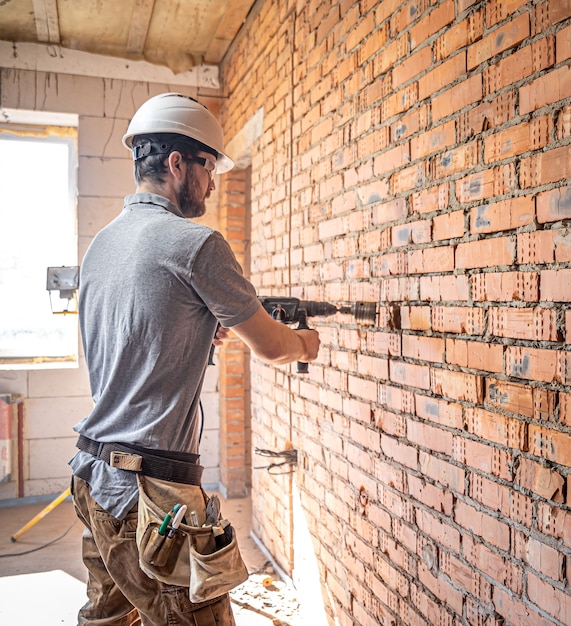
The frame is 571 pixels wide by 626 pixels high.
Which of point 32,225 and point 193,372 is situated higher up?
point 32,225

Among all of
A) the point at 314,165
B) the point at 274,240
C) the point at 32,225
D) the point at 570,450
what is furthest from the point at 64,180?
the point at 570,450

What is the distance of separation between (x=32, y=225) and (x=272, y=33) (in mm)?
2261

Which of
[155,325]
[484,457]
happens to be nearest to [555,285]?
[484,457]

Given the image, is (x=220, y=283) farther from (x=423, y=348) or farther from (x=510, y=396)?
(x=510, y=396)

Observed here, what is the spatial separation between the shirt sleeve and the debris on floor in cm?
158

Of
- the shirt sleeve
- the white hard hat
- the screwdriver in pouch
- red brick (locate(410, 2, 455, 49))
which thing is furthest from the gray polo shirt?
red brick (locate(410, 2, 455, 49))

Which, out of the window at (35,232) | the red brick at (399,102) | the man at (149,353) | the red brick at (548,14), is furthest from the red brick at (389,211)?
the window at (35,232)

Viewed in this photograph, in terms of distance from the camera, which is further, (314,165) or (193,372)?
(314,165)

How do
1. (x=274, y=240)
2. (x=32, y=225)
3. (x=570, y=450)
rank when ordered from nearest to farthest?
(x=570, y=450)
(x=274, y=240)
(x=32, y=225)

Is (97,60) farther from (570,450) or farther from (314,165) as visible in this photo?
(570,450)

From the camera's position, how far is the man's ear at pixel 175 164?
1.55m

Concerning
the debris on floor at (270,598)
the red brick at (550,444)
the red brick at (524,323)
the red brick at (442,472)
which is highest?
the red brick at (524,323)

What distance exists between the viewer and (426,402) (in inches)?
56.4

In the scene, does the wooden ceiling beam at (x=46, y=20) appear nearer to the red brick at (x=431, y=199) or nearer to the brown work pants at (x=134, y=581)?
the red brick at (x=431, y=199)
